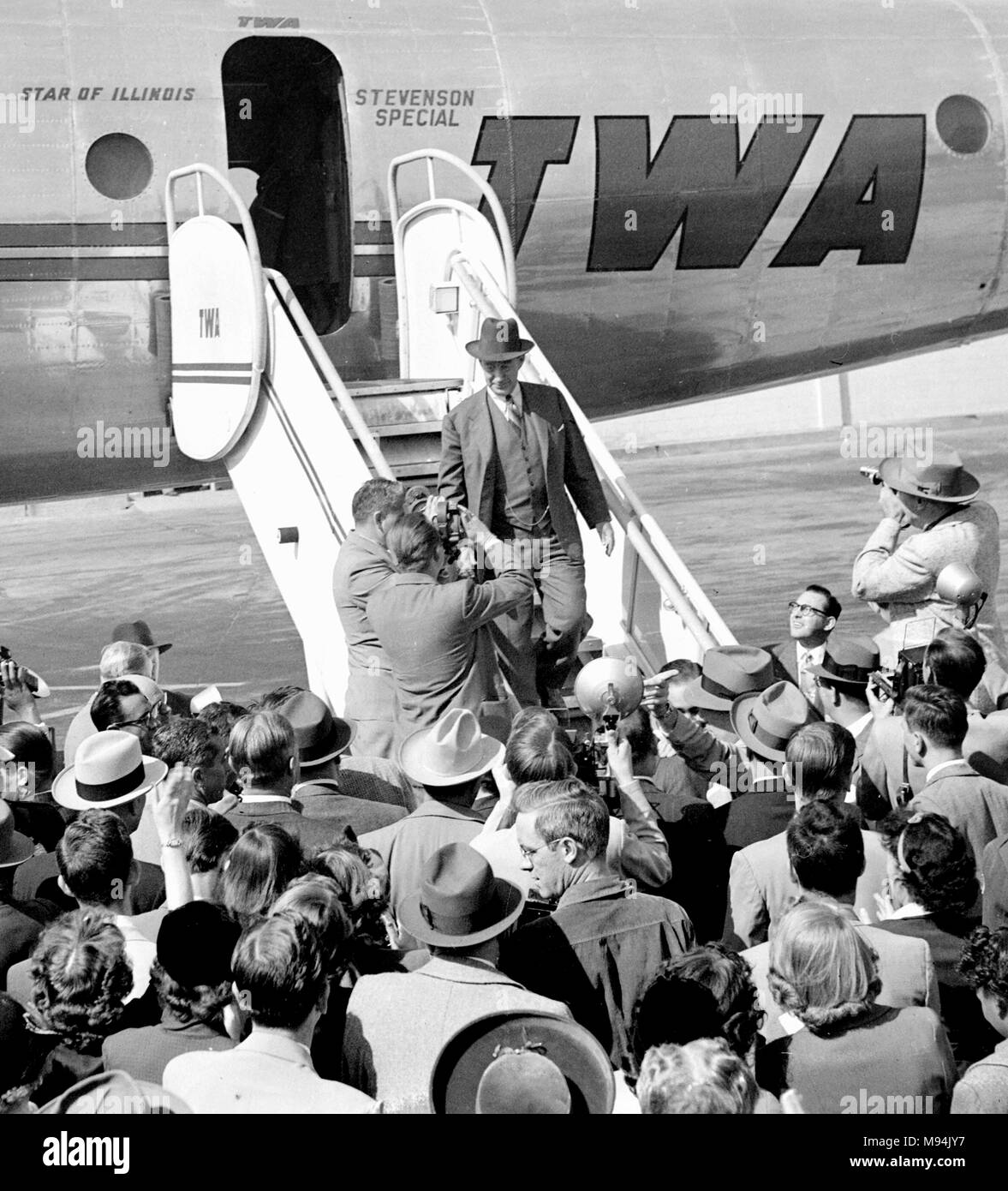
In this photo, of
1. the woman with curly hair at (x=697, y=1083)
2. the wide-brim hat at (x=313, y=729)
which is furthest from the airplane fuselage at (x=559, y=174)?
the woman with curly hair at (x=697, y=1083)

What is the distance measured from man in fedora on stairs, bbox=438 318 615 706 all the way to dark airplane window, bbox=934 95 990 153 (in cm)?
584

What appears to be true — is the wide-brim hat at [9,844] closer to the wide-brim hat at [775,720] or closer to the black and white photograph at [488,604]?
the black and white photograph at [488,604]

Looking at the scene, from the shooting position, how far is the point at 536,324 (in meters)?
11.8

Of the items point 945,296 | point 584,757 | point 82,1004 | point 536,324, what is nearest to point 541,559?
point 584,757

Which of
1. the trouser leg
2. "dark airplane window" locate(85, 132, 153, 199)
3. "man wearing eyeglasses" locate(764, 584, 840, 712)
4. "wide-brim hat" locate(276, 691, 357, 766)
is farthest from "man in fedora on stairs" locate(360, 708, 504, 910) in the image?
"dark airplane window" locate(85, 132, 153, 199)

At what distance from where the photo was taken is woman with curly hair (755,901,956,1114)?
3.72 metres

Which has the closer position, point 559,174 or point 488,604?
point 488,604

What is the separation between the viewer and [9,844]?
5086mm

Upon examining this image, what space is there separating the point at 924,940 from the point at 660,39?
30.1ft

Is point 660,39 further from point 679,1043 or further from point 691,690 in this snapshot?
point 679,1043

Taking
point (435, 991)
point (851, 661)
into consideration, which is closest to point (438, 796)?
point (435, 991)

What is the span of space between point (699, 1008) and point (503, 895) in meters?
0.72

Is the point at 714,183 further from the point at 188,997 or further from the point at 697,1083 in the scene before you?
the point at 697,1083
